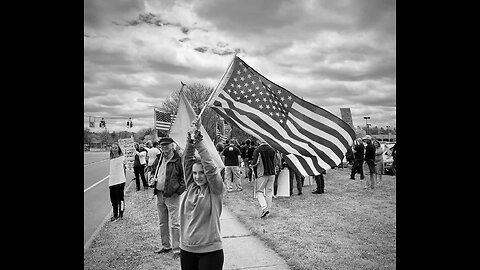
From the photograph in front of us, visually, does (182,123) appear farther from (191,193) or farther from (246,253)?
(246,253)

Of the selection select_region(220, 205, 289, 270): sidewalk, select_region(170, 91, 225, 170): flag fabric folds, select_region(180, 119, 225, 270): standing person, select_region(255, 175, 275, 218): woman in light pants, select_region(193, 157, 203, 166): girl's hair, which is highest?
select_region(170, 91, 225, 170): flag fabric folds

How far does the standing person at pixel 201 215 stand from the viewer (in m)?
3.33

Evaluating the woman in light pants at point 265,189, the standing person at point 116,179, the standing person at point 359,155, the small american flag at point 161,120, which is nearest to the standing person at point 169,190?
the small american flag at point 161,120

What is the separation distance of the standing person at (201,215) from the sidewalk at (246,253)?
2.02m

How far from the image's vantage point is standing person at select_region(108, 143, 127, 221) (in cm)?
838

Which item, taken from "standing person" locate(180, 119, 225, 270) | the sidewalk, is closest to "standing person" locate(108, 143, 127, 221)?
the sidewalk

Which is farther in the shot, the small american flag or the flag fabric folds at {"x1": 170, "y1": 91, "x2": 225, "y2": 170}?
the small american flag

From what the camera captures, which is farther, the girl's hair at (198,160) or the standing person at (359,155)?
the standing person at (359,155)

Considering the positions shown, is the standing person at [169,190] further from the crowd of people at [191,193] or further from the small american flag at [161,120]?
the small american flag at [161,120]

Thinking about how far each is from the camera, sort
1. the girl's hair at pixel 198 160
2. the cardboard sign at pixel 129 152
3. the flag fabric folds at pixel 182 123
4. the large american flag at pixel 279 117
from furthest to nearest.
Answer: the cardboard sign at pixel 129 152
the flag fabric folds at pixel 182 123
the large american flag at pixel 279 117
the girl's hair at pixel 198 160

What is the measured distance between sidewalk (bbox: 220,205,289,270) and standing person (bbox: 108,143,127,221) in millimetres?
2852

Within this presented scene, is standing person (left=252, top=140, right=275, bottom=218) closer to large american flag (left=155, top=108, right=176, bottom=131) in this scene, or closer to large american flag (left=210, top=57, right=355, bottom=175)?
large american flag (left=155, top=108, right=176, bottom=131)
